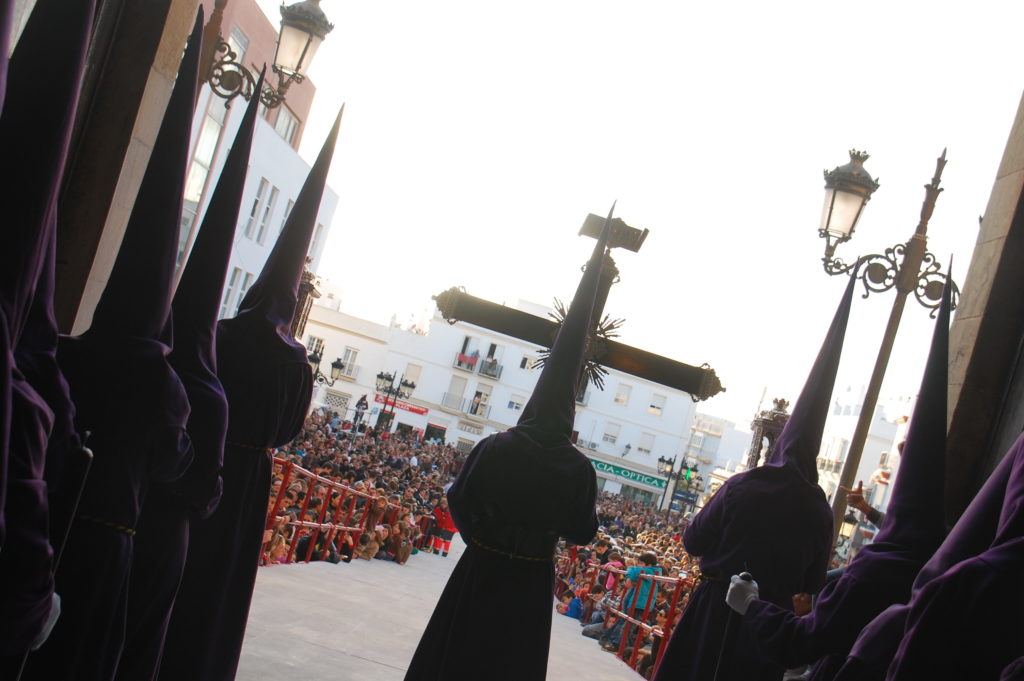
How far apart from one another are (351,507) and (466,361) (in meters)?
40.9

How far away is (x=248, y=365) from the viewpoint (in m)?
4.10

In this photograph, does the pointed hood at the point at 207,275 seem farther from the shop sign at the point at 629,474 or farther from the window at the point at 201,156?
the shop sign at the point at 629,474

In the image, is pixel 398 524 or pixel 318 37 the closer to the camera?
pixel 318 37

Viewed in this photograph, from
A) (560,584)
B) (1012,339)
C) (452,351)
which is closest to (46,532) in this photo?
(1012,339)

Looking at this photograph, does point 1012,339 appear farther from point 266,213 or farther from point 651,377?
point 266,213

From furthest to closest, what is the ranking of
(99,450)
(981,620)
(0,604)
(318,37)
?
(318,37)
(99,450)
(981,620)
(0,604)

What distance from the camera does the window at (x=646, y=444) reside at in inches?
2084

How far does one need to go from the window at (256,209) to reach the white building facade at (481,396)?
27.1 metres

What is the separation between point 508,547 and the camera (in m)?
4.34

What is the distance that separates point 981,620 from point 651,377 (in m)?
2.94

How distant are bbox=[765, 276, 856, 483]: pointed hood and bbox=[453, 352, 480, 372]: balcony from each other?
157 feet

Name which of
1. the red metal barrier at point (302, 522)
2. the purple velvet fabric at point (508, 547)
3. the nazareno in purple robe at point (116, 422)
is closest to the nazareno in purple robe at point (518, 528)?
the purple velvet fabric at point (508, 547)

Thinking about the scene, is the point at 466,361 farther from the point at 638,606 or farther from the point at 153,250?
the point at 153,250

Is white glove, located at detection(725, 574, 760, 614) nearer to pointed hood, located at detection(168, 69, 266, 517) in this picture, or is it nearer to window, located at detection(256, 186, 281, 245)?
pointed hood, located at detection(168, 69, 266, 517)
